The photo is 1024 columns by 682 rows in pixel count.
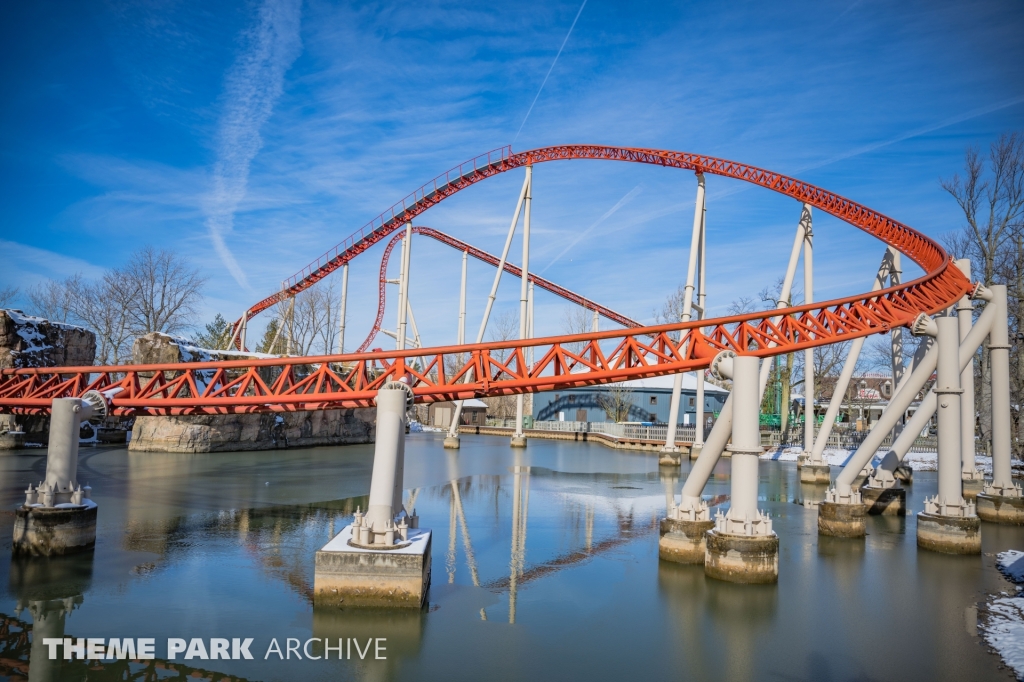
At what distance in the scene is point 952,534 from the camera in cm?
1324

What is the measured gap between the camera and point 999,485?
16.7 metres

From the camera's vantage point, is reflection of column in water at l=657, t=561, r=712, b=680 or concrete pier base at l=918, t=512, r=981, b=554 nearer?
reflection of column in water at l=657, t=561, r=712, b=680

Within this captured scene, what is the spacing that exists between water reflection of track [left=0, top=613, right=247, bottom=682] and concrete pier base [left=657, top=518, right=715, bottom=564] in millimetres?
7686

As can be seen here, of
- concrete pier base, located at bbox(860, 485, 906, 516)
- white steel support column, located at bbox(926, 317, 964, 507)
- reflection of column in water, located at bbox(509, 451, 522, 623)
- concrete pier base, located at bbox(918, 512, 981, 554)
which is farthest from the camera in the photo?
concrete pier base, located at bbox(860, 485, 906, 516)

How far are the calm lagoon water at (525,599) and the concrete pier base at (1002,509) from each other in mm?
718

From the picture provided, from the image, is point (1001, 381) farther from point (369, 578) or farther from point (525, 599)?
point (369, 578)

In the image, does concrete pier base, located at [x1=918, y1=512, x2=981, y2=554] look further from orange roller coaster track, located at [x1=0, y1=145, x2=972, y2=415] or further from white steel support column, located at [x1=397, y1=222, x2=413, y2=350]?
white steel support column, located at [x1=397, y1=222, x2=413, y2=350]

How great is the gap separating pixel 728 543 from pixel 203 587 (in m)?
8.05

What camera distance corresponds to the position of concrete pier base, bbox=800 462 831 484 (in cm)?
2464

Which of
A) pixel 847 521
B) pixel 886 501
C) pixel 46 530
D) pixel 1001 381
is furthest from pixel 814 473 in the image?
pixel 46 530

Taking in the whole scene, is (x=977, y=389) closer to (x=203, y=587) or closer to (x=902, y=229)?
(x=902, y=229)

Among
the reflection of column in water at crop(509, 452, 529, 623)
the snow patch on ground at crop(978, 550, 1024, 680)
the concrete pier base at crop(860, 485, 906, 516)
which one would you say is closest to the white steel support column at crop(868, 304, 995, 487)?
the concrete pier base at crop(860, 485, 906, 516)

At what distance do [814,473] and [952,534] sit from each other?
465 inches

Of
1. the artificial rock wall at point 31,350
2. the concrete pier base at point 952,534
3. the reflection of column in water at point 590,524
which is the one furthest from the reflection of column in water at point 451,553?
the artificial rock wall at point 31,350
